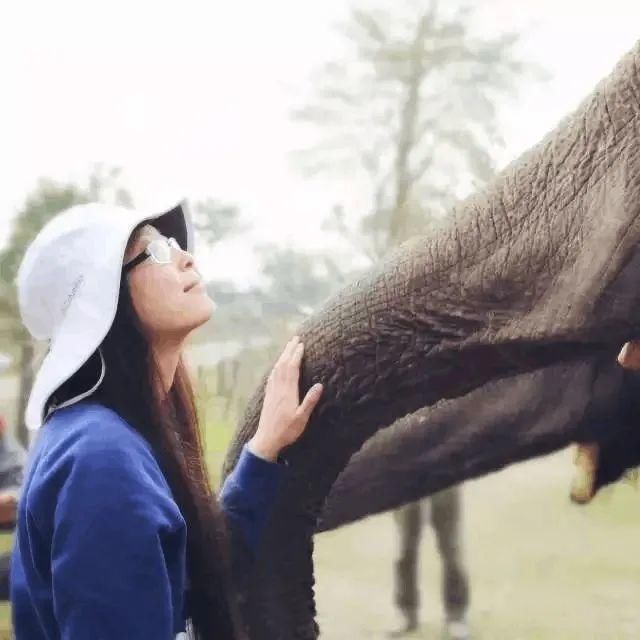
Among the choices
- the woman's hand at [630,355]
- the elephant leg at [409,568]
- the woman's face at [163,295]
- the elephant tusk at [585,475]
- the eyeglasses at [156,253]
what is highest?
the eyeglasses at [156,253]

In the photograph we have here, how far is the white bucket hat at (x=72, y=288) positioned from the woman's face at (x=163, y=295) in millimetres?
39

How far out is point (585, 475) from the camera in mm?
1194

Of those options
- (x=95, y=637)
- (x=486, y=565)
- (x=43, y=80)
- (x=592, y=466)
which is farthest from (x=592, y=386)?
(x=43, y=80)

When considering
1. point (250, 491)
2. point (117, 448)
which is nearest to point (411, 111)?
point (250, 491)

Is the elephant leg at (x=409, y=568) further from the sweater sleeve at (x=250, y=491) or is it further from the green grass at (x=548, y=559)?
the sweater sleeve at (x=250, y=491)

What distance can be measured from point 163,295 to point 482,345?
1.12 feet

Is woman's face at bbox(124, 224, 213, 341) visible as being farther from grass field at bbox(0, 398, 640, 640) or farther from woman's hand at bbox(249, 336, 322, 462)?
grass field at bbox(0, 398, 640, 640)

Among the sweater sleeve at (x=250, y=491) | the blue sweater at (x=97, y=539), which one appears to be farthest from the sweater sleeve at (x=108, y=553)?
the sweater sleeve at (x=250, y=491)

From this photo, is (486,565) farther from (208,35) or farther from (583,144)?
(208,35)

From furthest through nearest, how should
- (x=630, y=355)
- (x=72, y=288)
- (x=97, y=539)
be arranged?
(x=630, y=355) → (x=72, y=288) → (x=97, y=539)

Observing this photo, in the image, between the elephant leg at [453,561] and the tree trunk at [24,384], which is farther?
the tree trunk at [24,384]

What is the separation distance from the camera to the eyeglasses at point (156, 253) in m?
0.94

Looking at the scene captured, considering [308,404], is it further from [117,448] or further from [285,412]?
[117,448]

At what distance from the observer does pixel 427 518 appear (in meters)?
1.24
